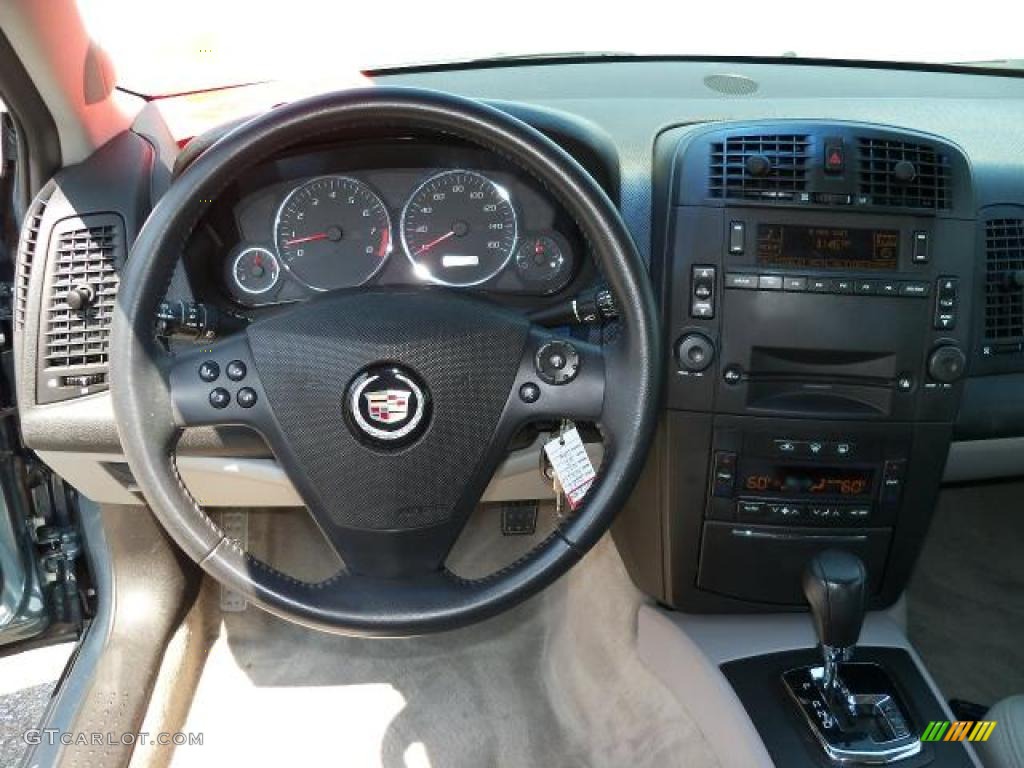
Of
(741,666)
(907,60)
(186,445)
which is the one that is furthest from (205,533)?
(907,60)

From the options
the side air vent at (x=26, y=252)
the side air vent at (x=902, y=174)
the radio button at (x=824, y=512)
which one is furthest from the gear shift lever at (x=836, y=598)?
the side air vent at (x=26, y=252)

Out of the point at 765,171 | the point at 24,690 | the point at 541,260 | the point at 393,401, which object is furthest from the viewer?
the point at 24,690

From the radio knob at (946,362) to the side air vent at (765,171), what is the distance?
37 cm

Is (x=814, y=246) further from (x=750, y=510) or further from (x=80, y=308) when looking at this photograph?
(x=80, y=308)

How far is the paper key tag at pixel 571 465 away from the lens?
5.13 ft

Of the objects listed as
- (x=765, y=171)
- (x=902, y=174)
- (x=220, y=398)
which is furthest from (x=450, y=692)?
(x=902, y=174)

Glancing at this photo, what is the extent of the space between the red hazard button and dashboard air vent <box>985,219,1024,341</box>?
0.41m

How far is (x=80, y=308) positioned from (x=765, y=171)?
3.90 ft

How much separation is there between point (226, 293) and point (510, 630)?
1.17 metres

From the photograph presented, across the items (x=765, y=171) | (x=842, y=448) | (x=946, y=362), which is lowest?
(x=842, y=448)

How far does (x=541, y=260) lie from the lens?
182cm

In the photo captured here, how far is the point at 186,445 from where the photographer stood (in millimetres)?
1842

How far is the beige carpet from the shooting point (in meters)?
2.27

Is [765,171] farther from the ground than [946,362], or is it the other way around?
[765,171]
